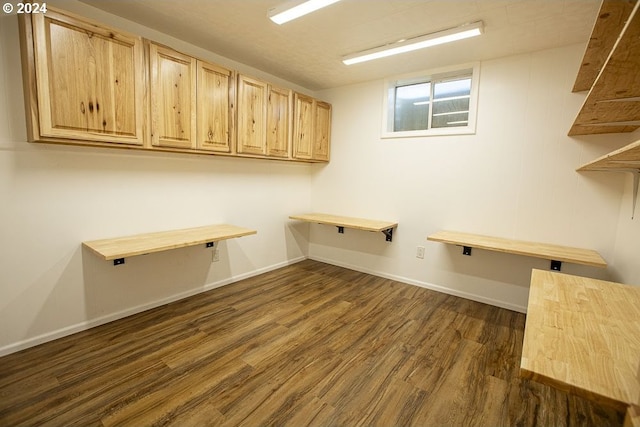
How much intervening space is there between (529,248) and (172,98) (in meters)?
3.50

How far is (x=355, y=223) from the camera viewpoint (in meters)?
3.78

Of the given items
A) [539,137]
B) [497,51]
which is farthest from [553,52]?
[539,137]

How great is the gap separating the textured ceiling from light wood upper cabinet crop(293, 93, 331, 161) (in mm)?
676

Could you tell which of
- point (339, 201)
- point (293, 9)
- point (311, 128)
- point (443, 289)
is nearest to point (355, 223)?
point (339, 201)

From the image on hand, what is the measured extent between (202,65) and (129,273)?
2052mm

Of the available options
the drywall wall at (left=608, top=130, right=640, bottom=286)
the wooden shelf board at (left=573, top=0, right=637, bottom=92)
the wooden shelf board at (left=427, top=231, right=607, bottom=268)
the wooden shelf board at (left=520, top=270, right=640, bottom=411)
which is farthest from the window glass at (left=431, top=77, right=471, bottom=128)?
the wooden shelf board at (left=520, top=270, right=640, bottom=411)

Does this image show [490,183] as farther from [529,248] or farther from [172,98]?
[172,98]

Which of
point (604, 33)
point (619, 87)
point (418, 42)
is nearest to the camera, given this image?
point (619, 87)

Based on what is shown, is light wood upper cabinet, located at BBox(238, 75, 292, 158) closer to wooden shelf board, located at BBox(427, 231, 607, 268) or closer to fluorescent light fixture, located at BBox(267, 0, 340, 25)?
fluorescent light fixture, located at BBox(267, 0, 340, 25)

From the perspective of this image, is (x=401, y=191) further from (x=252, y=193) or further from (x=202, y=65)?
(x=202, y=65)

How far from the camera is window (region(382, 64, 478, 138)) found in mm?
3346

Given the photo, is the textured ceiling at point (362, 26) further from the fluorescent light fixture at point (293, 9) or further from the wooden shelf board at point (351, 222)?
the wooden shelf board at point (351, 222)

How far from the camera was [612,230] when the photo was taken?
2.67 metres

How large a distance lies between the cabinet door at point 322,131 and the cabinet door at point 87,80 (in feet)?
7.45
